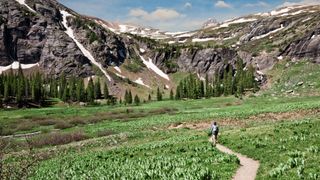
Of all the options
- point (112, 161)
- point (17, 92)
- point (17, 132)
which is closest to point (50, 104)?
point (17, 92)

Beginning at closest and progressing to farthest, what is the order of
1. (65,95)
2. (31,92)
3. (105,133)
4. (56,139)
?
(56,139) < (105,133) < (31,92) < (65,95)

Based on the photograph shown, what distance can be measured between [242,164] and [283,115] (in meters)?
41.2

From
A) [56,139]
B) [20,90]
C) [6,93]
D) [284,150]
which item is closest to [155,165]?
[284,150]

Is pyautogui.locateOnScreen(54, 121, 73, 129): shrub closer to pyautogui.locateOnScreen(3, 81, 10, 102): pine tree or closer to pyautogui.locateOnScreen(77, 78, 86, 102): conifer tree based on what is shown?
pyautogui.locateOnScreen(3, 81, 10, 102): pine tree

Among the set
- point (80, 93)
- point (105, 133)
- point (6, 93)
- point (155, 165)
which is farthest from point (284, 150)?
point (80, 93)

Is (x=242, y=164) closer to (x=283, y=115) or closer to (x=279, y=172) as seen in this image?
(x=279, y=172)

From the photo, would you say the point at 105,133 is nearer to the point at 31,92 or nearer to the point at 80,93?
the point at 31,92

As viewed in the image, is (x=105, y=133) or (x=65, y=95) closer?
(x=105, y=133)

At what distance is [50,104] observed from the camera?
17362 centimetres

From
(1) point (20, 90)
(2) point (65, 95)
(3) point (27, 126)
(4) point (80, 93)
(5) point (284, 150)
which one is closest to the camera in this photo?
(5) point (284, 150)

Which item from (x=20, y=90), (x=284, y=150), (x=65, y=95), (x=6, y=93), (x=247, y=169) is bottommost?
(x=247, y=169)

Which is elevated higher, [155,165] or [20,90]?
[20,90]

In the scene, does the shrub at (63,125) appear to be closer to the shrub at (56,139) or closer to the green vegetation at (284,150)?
the shrub at (56,139)

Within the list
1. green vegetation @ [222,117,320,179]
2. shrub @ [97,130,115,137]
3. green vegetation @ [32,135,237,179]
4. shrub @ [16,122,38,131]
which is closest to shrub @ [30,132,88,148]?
shrub @ [97,130,115,137]
